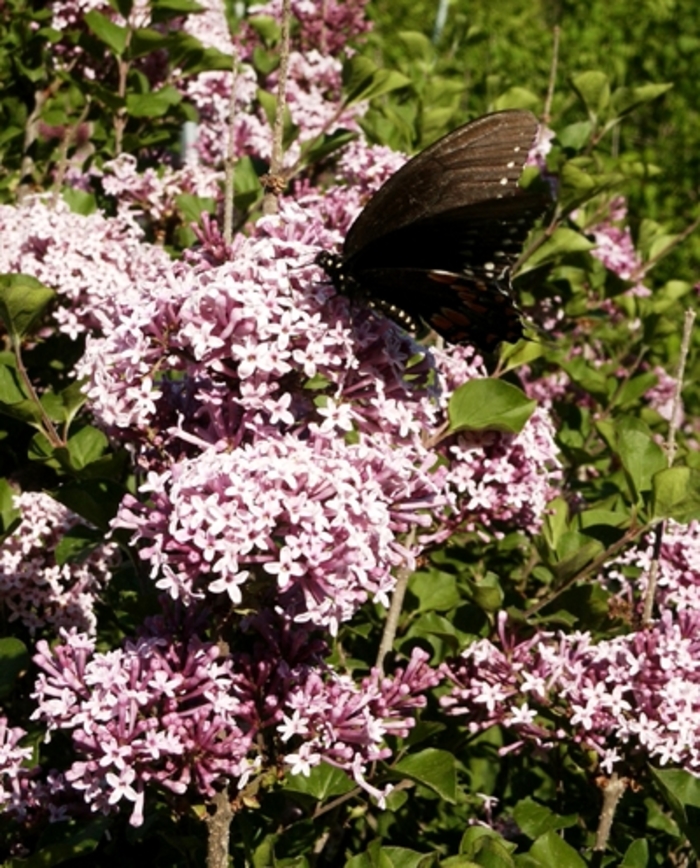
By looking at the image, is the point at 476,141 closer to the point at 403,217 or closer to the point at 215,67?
the point at 403,217

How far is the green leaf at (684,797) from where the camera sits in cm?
232

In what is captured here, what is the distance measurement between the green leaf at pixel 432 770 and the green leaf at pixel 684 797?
41 cm

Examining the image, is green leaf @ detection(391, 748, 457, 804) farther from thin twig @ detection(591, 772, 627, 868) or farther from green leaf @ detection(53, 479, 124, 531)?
green leaf @ detection(53, 479, 124, 531)

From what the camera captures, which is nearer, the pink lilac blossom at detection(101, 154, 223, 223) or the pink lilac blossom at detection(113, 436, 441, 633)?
the pink lilac blossom at detection(113, 436, 441, 633)

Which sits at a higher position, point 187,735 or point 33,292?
point 33,292

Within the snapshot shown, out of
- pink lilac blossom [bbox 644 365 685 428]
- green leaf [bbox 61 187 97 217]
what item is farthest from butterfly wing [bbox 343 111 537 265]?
pink lilac blossom [bbox 644 365 685 428]

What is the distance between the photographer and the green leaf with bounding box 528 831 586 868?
245 centimetres

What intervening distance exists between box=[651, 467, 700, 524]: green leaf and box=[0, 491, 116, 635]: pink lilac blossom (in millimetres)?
1299

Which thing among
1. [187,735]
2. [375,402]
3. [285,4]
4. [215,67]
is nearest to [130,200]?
[215,67]

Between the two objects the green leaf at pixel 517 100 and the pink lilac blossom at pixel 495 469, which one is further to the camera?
the green leaf at pixel 517 100

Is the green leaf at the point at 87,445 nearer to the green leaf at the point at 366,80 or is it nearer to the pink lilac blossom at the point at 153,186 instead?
the pink lilac blossom at the point at 153,186

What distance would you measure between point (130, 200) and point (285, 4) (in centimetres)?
150

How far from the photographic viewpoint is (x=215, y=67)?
4047 mm

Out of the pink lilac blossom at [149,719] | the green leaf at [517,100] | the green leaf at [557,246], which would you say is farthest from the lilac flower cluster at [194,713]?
the green leaf at [517,100]
